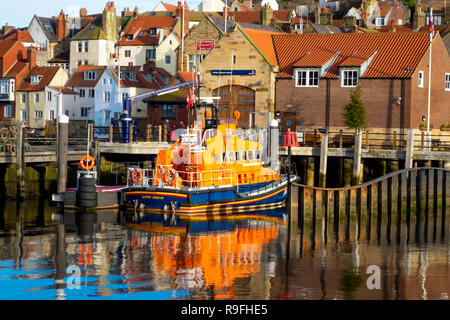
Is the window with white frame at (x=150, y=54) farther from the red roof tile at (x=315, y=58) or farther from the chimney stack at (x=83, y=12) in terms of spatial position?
the red roof tile at (x=315, y=58)

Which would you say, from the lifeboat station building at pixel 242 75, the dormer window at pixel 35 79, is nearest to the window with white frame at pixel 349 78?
the lifeboat station building at pixel 242 75

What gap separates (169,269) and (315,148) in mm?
19997

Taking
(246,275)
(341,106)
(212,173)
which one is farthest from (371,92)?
(246,275)

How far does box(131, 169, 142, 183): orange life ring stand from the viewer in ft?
135

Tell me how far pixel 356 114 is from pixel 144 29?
179 ft

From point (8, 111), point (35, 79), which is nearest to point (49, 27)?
point (8, 111)

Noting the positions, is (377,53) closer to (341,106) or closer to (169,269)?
(341,106)

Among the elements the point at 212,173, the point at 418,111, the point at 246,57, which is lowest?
the point at 212,173

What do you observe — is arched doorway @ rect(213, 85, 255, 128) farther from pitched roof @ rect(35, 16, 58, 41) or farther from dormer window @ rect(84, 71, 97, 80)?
pitched roof @ rect(35, 16, 58, 41)

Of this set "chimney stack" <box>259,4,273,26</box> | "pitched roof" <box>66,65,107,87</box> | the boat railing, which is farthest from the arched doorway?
"pitched roof" <box>66,65,107,87</box>

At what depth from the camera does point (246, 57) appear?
56125 millimetres

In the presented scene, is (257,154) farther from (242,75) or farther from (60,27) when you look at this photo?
(60,27)

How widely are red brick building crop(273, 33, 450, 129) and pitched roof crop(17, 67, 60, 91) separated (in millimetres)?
38300

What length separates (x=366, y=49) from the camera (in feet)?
181
